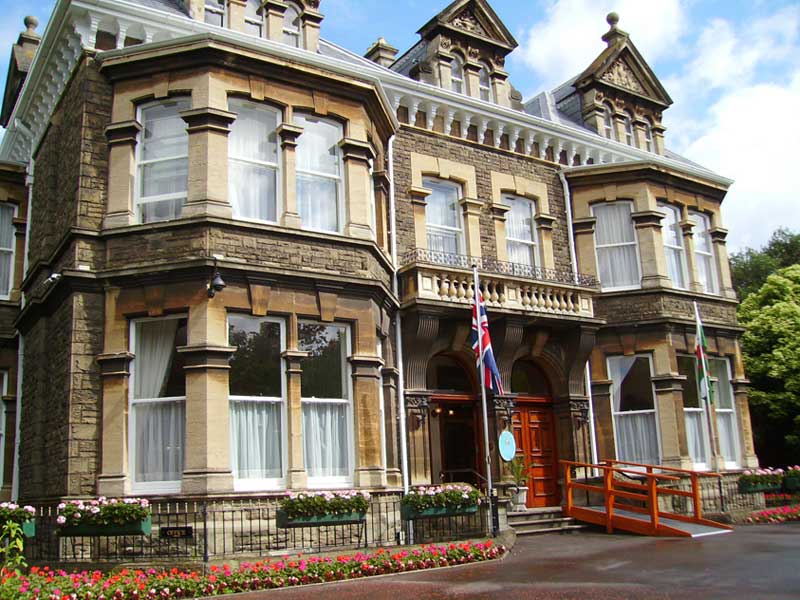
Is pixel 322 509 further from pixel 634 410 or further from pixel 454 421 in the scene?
pixel 634 410

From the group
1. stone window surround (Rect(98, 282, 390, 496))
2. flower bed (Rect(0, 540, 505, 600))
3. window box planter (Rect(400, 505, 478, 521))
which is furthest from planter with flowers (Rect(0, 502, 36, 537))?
window box planter (Rect(400, 505, 478, 521))

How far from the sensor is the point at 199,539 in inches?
501

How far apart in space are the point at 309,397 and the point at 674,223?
12501 millimetres

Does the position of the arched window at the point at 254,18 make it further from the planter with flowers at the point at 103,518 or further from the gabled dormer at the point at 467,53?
the planter with flowers at the point at 103,518

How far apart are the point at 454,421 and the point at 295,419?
534cm

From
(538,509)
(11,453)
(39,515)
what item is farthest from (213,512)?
(538,509)

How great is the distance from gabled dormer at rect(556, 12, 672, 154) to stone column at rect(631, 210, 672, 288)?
10.9ft

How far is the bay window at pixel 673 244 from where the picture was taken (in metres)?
22.0

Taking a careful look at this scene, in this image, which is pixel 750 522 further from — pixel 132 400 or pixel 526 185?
pixel 132 400

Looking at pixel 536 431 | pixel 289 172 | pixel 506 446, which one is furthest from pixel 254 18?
pixel 536 431

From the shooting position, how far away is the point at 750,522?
18375mm

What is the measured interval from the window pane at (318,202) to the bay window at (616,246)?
847 cm

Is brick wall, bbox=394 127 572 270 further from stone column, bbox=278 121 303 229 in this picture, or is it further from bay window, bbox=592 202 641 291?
stone column, bbox=278 121 303 229

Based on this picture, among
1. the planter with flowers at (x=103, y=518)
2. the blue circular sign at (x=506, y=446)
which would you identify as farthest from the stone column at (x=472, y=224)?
the planter with flowers at (x=103, y=518)
